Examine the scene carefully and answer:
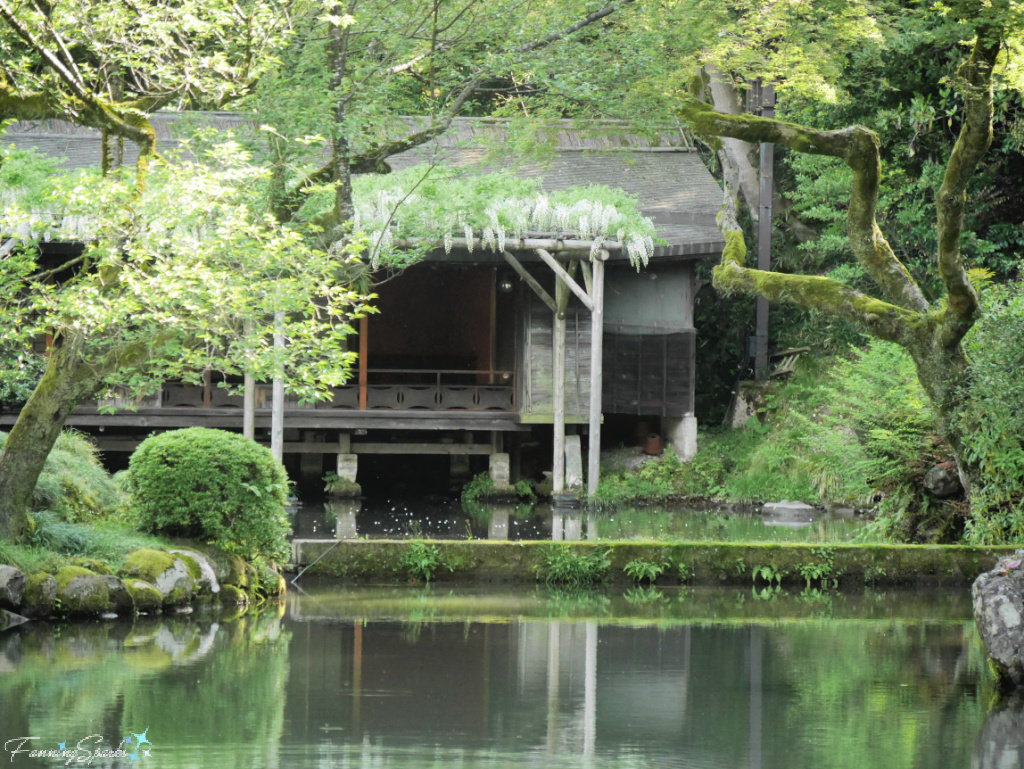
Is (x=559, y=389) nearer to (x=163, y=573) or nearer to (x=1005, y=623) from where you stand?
(x=163, y=573)

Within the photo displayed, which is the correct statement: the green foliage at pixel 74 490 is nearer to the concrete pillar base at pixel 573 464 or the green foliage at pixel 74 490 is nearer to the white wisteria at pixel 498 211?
the white wisteria at pixel 498 211

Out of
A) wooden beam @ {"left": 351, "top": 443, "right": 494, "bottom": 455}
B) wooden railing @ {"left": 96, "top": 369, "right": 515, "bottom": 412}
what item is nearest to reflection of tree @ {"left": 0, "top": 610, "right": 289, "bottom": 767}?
wooden railing @ {"left": 96, "top": 369, "right": 515, "bottom": 412}

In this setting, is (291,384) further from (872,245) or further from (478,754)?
(872,245)

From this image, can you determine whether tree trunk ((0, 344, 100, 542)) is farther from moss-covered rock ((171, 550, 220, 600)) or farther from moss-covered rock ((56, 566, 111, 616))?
moss-covered rock ((171, 550, 220, 600))

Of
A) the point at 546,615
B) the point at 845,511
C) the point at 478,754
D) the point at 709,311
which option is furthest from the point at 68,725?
the point at 709,311

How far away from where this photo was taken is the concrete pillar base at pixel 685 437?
19.0 meters

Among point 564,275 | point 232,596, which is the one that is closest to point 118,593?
point 232,596

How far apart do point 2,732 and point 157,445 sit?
4323mm

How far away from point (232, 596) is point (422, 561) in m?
1.56

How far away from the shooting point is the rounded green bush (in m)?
9.27

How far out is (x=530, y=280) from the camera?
57.8 ft

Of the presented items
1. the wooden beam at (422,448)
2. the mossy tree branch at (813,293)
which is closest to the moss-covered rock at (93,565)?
the mossy tree branch at (813,293)

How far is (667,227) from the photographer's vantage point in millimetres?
18844

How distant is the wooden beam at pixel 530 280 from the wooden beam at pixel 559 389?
0.12 metres
